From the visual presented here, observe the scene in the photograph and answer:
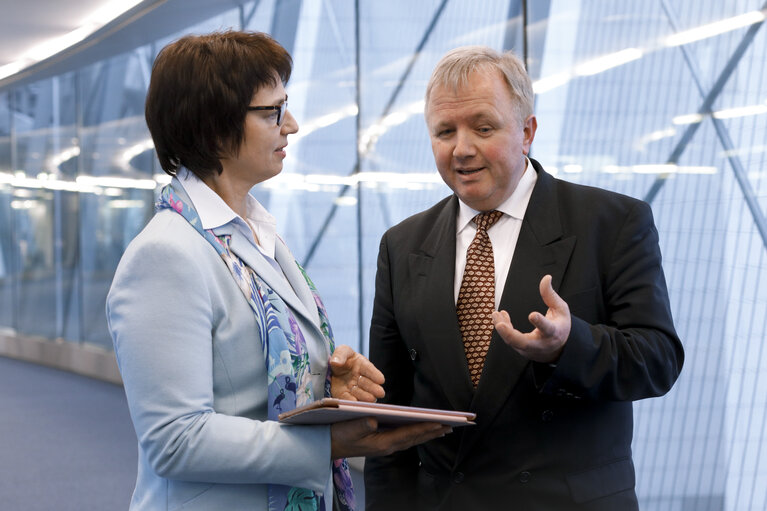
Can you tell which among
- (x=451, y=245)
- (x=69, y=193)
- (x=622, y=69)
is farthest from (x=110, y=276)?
(x=451, y=245)

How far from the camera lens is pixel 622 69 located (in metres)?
3.13

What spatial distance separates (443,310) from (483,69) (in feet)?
1.80

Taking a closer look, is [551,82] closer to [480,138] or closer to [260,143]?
[480,138]

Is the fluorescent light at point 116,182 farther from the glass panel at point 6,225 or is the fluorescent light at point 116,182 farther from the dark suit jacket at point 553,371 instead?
the dark suit jacket at point 553,371

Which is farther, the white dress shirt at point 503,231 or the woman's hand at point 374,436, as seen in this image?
the white dress shirt at point 503,231

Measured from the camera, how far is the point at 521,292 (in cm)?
173

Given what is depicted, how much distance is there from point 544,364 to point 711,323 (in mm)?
1511

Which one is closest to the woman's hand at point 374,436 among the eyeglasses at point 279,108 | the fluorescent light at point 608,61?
the eyeglasses at point 279,108

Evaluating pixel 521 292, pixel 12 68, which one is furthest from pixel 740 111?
pixel 12 68

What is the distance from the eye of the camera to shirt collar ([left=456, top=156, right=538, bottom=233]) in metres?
1.85

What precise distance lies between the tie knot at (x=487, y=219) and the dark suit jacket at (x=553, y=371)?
0.08 metres

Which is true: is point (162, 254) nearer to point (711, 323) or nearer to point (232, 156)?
point (232, 156)

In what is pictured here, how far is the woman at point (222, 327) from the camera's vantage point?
1.41m

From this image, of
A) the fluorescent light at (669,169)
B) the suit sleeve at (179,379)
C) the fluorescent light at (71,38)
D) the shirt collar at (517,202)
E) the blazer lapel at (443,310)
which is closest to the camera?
the suit sleeve at (179,379)
